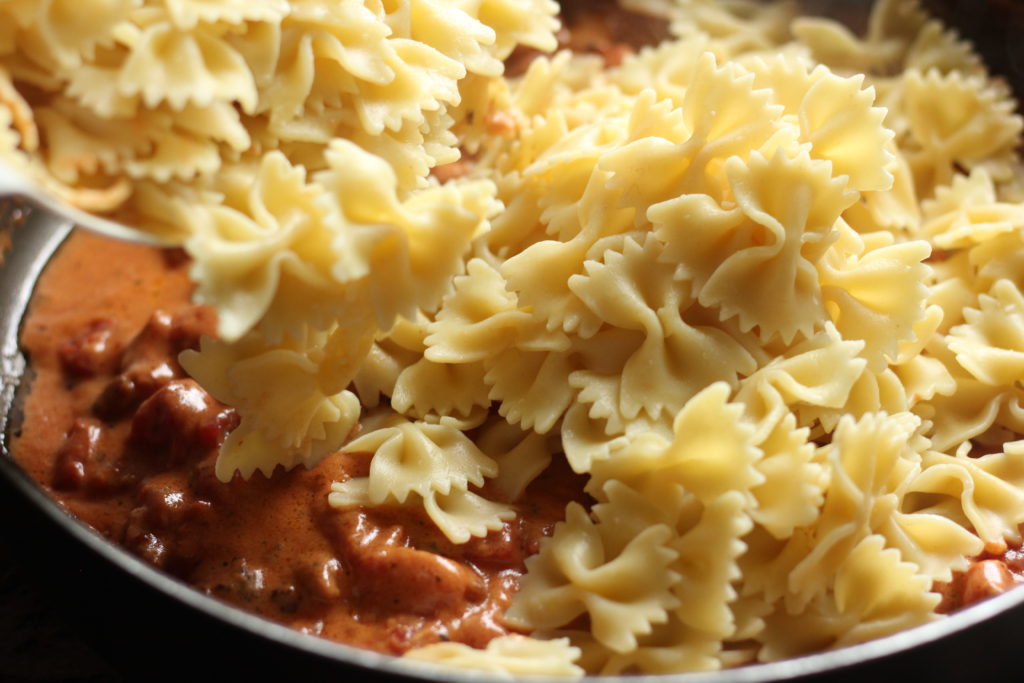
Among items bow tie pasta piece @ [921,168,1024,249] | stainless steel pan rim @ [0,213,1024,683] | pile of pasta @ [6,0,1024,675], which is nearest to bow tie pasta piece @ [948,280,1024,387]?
pile of pasta @ [6,0,1024,675]

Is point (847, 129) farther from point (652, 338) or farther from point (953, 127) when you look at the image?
point (953, 127)

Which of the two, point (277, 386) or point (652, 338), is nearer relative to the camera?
point (277, 386)

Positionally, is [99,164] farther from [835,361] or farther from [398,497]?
[835,361]

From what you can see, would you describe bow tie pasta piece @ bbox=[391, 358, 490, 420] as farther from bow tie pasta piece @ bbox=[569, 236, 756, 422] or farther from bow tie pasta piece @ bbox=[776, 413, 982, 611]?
bow tie pasta piece @ bbox=[776, 413, 982, 611]

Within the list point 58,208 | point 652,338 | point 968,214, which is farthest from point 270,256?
point 968,214

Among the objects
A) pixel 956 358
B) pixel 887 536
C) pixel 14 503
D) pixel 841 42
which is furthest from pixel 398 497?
pixel 841 42

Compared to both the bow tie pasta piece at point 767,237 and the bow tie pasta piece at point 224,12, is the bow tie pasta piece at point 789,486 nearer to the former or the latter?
the bow tie pasta piece at point 767,237
